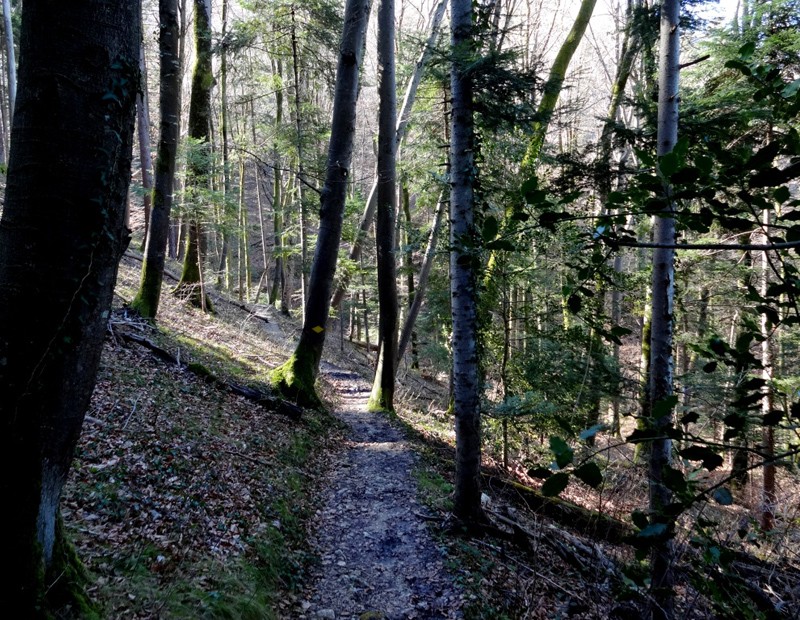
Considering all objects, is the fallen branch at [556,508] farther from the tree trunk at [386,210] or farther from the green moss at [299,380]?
the green moss at [299,380]

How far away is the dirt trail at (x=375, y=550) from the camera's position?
14.7 feet

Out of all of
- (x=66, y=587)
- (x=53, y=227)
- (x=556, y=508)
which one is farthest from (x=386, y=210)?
(x=66, y=587)

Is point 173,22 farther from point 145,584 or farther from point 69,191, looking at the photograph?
point 145,584

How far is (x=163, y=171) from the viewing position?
9.47 meters

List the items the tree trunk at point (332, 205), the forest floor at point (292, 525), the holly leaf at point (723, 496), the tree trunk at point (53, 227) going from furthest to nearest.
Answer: the tree trunk at point (332, 205) < the forest floor at point (292, 525) < the tree trunk at point (53, 227) < the holly leaf at point (723, 496)

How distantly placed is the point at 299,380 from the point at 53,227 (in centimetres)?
761

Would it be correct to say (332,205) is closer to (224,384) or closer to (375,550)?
(224,384)

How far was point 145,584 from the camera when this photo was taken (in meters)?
3.47

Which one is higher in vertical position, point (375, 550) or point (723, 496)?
point (723, 496)

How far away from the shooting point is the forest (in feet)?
4.62

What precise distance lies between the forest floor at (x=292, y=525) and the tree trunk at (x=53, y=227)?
4.56 feet

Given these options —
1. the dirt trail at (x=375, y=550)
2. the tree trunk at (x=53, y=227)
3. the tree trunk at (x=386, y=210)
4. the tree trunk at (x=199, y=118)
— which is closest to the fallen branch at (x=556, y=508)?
the dirt trail at (x=375, y=550)

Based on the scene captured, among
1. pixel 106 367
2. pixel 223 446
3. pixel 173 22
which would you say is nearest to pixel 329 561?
pixel 223 446

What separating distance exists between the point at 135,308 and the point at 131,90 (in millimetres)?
8498
